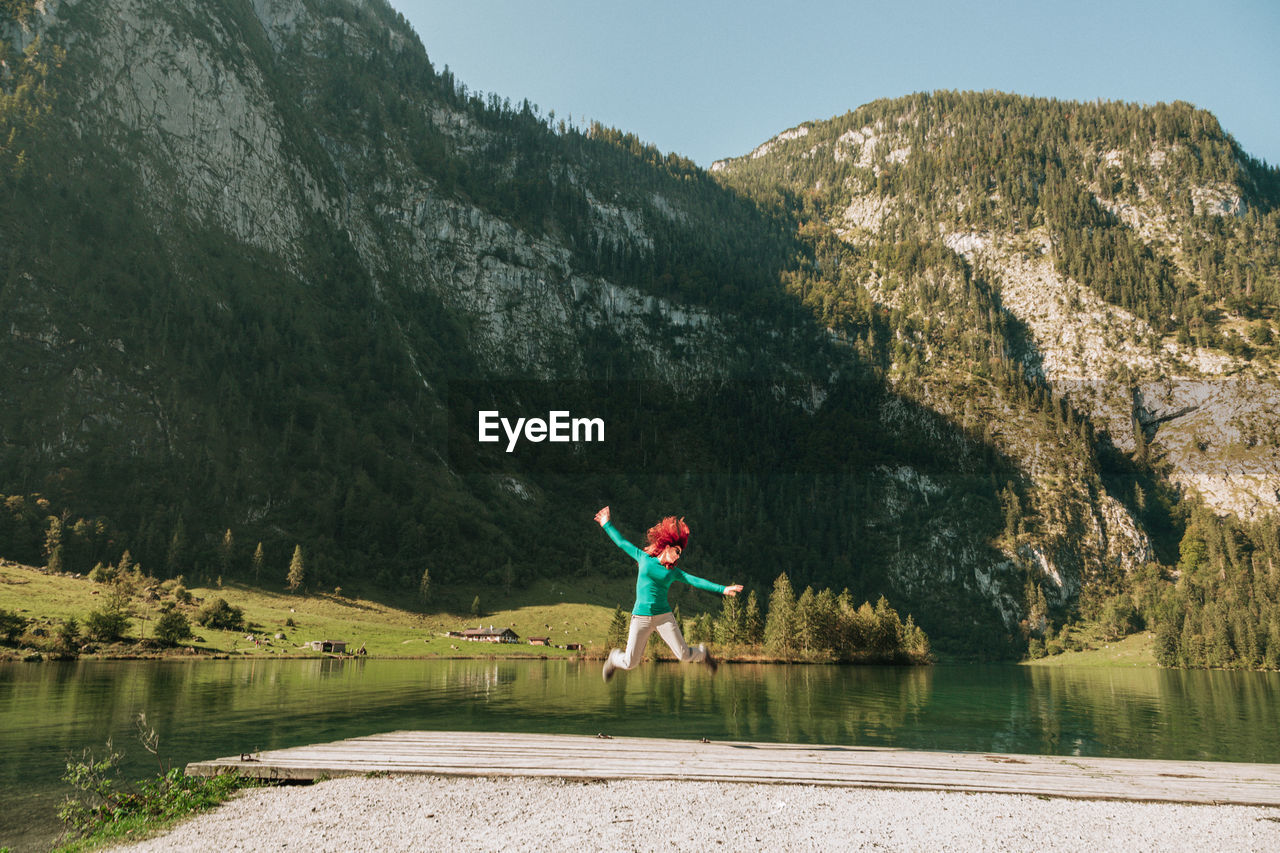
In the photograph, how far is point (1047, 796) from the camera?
1278 centimetres

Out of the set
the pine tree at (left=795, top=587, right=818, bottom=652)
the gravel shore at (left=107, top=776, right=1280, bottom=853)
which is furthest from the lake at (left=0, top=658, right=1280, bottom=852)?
the pine tree at (left=795, top=587, right=818, bottom=652)

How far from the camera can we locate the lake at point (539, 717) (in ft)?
93.6

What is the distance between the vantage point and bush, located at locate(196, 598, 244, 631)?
138 m

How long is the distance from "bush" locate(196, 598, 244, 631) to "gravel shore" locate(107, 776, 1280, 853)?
14866 centimetres

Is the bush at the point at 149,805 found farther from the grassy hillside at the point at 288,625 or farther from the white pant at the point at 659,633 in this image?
the grassy hillside at the point at 288,625

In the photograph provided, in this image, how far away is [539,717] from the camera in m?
40.8

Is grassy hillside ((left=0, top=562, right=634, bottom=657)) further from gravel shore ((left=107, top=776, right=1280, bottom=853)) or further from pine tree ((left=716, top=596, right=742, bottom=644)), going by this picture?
gravel shore ((left=107, top=776, right=1280, bottom=853))

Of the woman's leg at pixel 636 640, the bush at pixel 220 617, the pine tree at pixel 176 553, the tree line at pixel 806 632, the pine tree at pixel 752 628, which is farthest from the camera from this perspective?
the pine tree at pixel 176 553

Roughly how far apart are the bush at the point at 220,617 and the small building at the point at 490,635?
50160 millimetres

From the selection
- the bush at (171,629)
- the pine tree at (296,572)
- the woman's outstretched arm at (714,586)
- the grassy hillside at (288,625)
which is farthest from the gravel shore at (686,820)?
the pine tree at (296,572)

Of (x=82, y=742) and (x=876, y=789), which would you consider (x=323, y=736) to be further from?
(x=876, y=789)

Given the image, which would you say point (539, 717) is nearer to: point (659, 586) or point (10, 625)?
point (659, 586)

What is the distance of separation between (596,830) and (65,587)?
17227 cm

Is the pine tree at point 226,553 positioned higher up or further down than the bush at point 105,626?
higher up
